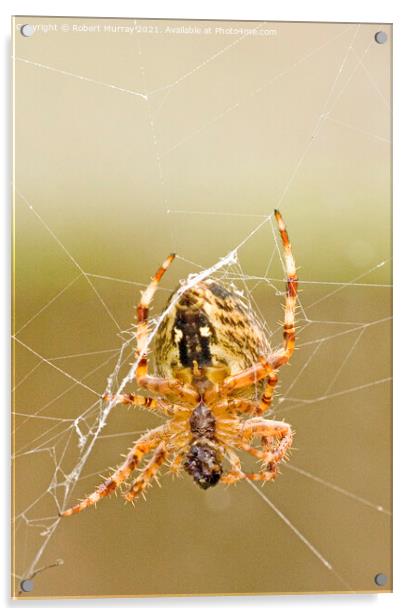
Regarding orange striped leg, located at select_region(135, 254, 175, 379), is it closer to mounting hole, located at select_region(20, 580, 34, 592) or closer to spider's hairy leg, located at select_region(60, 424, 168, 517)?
spider's hairy leg, located at select_region(60, 424, 168, 517)

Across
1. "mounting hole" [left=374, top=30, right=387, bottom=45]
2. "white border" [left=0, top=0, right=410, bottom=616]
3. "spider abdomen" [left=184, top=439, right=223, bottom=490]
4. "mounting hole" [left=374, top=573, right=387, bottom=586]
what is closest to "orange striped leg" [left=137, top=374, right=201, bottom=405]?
"spider abdomen" [left=184, top=439, right=223, bottom=490]

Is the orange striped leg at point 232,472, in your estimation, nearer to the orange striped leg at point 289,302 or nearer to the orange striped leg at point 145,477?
the orange striped leg at point 145,477

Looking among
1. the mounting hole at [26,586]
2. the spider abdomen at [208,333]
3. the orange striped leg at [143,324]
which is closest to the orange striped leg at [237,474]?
the spider abdomen at [208,333]

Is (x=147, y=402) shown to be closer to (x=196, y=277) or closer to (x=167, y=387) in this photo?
(x=167, y=387)

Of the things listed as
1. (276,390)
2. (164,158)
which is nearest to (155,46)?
(164,158)

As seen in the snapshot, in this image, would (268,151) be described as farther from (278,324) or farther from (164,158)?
(278,324)
